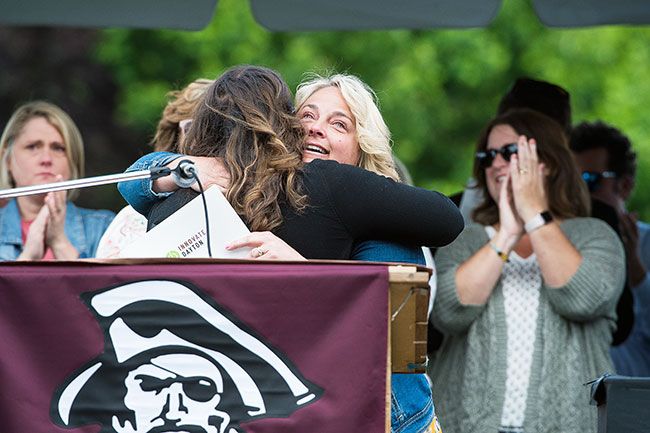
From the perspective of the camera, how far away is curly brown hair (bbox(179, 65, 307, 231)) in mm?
3362

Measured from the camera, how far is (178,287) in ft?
10.3

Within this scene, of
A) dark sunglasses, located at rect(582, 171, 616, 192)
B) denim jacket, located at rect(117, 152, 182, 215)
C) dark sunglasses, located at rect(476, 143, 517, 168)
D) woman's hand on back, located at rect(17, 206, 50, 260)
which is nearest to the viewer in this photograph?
denim jacket, located at rect(117, 152, 182, 215)

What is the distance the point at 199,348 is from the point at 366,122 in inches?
42.7

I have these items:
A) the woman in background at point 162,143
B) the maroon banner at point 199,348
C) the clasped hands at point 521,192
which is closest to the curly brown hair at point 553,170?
the clasped hands at point 521,192

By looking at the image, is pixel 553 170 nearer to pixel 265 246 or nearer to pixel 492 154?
pixel 492 154

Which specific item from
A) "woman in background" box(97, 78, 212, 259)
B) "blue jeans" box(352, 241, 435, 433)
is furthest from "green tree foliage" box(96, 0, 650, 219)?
"blue jeans" box(352, 241, 435, 433)

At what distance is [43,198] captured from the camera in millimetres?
5406

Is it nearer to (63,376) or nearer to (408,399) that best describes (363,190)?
(408,399)

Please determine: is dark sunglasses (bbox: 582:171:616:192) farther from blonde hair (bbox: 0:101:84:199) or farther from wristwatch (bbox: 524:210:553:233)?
blonde hair (bbox: 0:101:84:199)

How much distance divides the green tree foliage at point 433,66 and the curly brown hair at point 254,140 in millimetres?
9479

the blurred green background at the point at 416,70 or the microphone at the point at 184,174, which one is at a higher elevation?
the blurred green background at the point at 416,70

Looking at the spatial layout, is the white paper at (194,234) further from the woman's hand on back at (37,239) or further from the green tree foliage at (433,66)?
the green tree foliage at (433,66)

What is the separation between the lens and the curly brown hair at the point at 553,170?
17.0ft

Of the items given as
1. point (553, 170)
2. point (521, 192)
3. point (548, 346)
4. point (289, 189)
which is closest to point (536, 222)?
point (521, 192)
